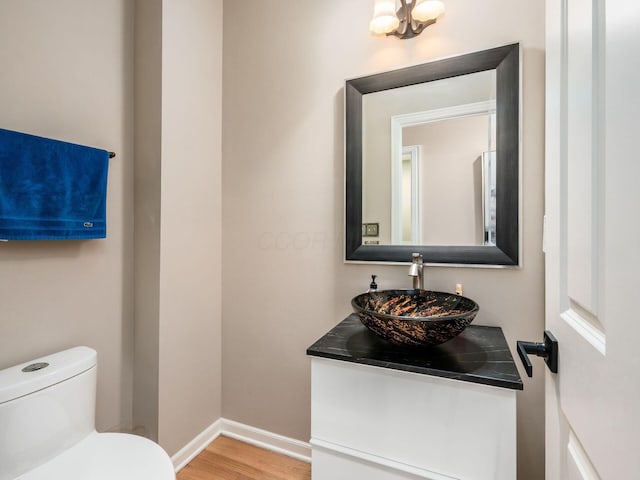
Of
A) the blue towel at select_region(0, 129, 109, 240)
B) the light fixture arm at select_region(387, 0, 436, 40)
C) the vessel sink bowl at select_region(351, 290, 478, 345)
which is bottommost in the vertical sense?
the vessel sink bowl at select_region(351, 290, 478, 345)

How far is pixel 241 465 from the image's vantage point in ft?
5.30

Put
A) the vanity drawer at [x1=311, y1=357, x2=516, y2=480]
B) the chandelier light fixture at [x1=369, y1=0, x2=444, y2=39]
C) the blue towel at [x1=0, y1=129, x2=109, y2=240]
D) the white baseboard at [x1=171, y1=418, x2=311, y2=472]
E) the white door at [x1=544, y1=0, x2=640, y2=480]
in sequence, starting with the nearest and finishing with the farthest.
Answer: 1. the white door at [x1=544, y1=0, x2=640, y2=480]
2. the vanity drawer at [x1=311, y1=357, x2=516, y2=480]
3. the blue towel at [x1=0, y1=129, x2=109, y2=240]
4. the chandelier light fixture at [x1=369, y1=0, x2=444, y2=39]
5. the white baseboard at [x1=171, y1=418, x2=311, y2=472]

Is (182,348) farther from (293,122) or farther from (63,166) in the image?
(293,122)

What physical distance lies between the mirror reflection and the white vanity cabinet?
0.52 meters

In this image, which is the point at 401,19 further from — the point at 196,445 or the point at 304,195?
the point at 196,445

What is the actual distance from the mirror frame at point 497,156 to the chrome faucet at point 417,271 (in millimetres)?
93

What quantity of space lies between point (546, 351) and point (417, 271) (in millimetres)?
649

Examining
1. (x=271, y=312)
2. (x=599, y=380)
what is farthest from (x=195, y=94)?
(x=599, y=380)

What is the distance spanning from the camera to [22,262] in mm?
1193

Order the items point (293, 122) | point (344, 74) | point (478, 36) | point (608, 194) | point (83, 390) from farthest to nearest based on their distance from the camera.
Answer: point (293, 122) < point (344, 74) < point (478, 36) < point (83, 390) < point (608, 194)

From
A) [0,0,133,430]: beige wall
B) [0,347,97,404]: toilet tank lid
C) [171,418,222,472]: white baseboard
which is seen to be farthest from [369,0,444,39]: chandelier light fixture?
[171,418,222,472]: white baseboard

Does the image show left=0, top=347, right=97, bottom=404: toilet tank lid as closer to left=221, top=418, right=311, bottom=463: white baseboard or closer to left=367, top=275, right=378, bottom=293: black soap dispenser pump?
left=221, top=418, right=311, bottom=463: white baseboard

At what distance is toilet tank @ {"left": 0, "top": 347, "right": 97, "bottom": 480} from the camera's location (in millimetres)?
974

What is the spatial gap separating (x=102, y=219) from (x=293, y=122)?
102 cm
